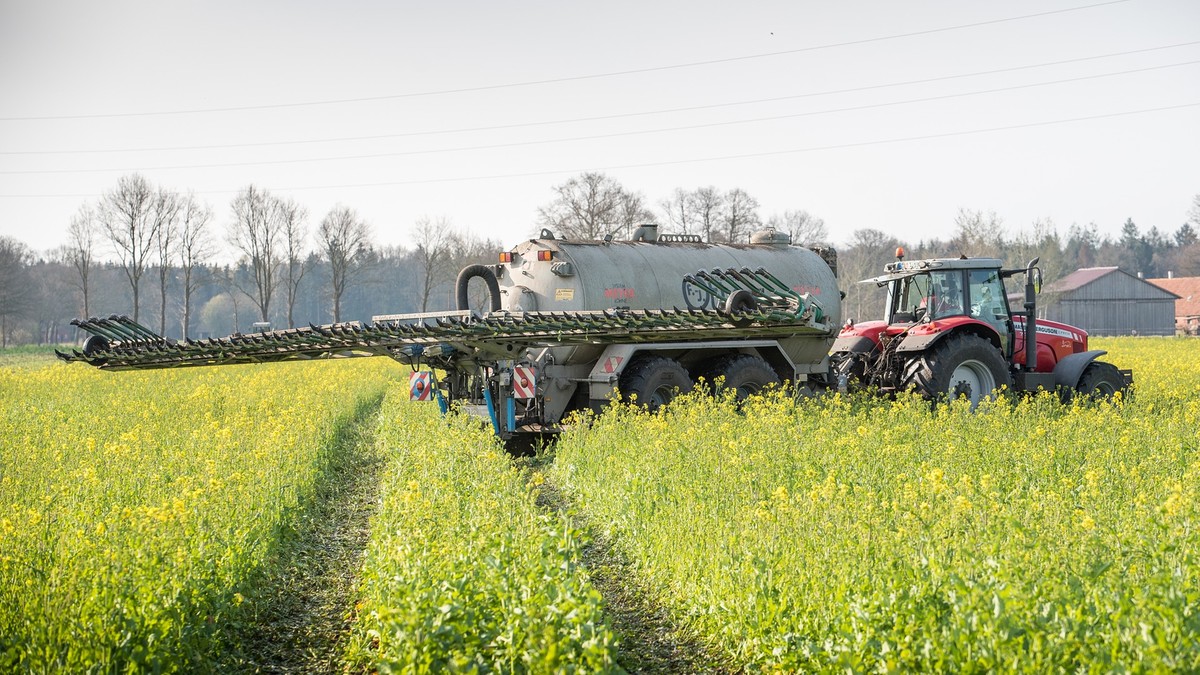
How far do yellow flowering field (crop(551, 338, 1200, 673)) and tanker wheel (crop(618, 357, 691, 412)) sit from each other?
195 cm

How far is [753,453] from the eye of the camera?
865 cm

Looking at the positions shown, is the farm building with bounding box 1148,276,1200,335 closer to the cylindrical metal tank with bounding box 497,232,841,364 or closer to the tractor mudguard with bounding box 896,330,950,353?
the cylindrical metal tank with bounding box 497,232,841,364

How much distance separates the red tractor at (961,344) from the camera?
13828 mm

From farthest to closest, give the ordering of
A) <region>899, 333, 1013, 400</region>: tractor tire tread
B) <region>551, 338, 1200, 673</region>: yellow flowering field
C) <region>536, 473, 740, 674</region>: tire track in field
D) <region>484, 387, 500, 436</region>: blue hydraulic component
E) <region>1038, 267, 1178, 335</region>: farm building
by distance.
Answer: <region>1038, 267, 1178, 335</region>: farm building < <region>899, 333, 1013, 400</region>: tractor tire tread < <region>484, 387, 500, 436</region>: blue hydraulic component < <region>536, 473, 740, 674</region>: tire track in field < <region>551, 338, 1200, 673</region>: yellow flowering field

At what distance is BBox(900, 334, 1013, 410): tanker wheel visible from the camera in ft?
44.3

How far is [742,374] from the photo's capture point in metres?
13.9

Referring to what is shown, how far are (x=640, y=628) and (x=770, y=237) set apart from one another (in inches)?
425

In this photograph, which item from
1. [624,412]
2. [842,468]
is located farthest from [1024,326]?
[842,468]

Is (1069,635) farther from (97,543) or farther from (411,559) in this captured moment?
(97,543)

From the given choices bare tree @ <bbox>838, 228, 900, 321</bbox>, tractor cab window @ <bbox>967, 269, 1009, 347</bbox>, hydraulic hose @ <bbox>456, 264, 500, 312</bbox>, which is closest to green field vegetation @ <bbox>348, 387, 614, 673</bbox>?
hydraulic hose @ <bbox>456, 264, 500, 312</bbox>

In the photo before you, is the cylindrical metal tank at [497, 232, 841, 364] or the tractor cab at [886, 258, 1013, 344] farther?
the tractor cab at [886, 258, 1013, 344]

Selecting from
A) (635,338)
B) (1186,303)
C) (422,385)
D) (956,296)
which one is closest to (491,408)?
(422,385)

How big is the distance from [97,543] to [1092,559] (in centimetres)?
563

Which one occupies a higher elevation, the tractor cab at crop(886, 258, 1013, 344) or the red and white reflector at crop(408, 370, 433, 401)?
the tractor cab at crop(886, 258, 1013, 344)
